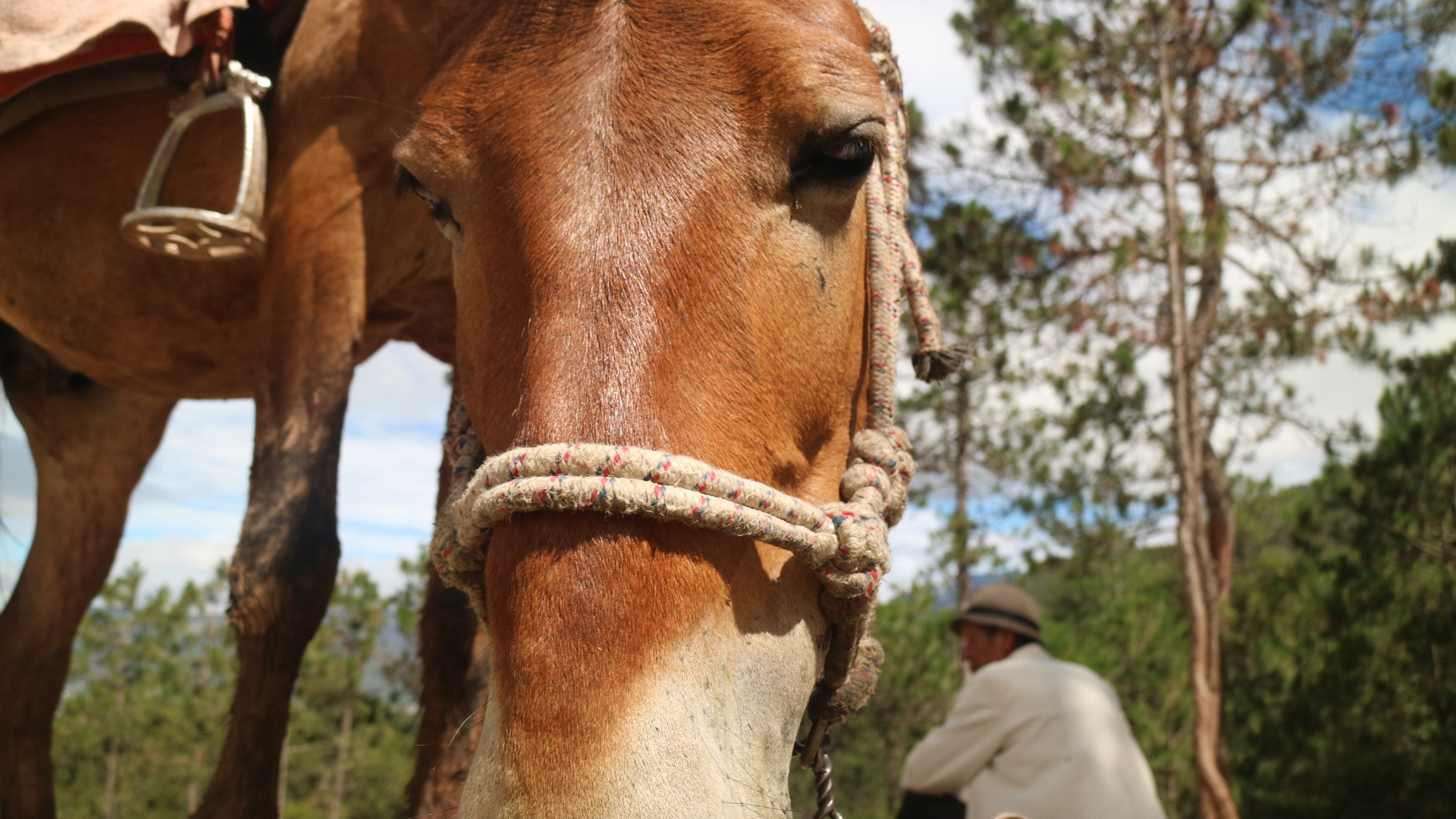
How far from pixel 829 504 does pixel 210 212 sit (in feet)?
5.83

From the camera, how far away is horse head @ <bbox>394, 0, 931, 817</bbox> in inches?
41.7

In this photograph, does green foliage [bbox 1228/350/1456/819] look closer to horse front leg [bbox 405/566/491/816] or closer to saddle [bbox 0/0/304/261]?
horse front leg [bbox 405/566/491/816]

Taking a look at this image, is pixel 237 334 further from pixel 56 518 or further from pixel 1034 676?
pixel 1034 676

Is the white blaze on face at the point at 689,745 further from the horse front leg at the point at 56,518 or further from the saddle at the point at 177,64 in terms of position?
the horse front leg at the point at 56,518

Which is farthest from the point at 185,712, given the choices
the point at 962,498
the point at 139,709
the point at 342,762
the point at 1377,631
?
the point at 1377,631

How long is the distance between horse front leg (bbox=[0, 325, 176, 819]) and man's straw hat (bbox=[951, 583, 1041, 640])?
3736mm

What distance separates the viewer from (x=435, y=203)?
5.52ft

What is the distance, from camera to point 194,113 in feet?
7.62

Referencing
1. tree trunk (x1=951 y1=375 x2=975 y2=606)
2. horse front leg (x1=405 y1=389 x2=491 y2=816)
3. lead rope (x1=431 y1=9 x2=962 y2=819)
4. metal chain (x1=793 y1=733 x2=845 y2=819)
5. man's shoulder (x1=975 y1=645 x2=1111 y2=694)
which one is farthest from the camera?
tree trunk (x1=951 y1=375 x2=975 y2=606)

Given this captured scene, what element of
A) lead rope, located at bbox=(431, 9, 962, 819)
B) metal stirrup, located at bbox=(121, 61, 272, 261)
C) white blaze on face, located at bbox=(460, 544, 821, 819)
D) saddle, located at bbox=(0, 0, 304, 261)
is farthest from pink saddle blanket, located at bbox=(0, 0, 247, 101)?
white blaze on face, located at bbox=(460, 544, 821, 819)

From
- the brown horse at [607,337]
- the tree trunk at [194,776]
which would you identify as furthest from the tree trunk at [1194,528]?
the tree trunk at [194,776]

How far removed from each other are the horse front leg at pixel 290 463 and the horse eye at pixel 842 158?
4.44 ft

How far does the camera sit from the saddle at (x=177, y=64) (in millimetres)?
2180

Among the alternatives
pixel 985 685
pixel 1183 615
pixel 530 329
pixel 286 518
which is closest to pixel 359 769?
pixel 1183 615
